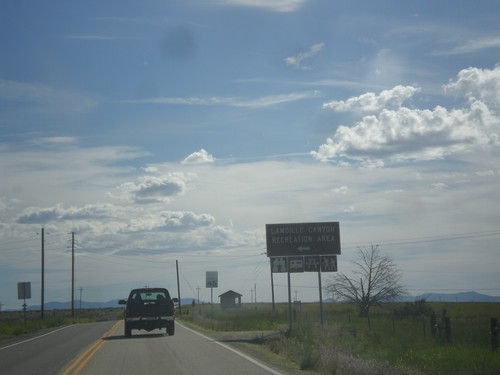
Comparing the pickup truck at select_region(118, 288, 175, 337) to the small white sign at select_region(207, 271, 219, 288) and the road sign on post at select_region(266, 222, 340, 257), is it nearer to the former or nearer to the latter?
the road sign on post at select_region(266, 222, 340, 257)

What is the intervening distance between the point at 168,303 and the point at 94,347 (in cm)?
640

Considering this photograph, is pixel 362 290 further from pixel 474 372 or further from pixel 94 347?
pixel 474 372

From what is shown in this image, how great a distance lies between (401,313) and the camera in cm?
5022

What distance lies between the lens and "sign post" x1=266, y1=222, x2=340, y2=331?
3019 centimetres

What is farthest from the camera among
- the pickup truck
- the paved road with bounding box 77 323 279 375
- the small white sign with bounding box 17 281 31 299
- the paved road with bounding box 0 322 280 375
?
the small white sign with bounding box 17 281 31 299

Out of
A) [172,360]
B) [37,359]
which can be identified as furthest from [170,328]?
[172,360]

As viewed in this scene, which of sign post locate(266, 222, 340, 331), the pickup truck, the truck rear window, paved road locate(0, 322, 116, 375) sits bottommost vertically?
paved road locate(0, 322, 116, 375)

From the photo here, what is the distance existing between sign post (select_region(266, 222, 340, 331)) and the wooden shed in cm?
5951

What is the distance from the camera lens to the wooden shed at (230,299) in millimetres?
89688

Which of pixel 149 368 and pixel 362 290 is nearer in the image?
pixel 149 368

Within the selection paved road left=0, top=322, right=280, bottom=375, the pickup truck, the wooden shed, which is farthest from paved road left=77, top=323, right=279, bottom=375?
the wooden shed

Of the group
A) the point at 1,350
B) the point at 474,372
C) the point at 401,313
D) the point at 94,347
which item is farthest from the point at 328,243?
the point at 401,313

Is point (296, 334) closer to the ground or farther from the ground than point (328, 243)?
closer to the ground

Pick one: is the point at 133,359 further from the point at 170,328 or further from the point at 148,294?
the point at 148,294
